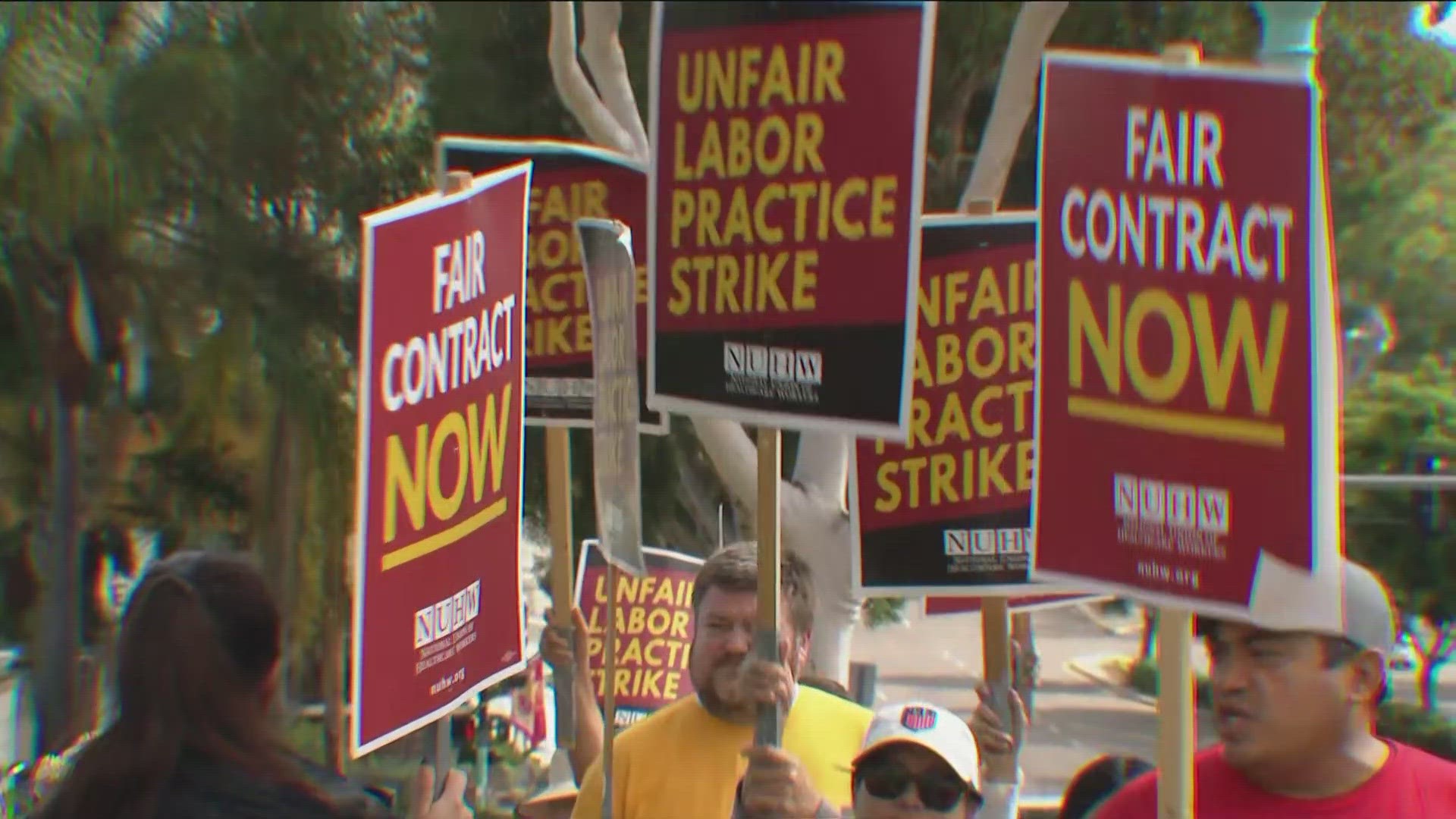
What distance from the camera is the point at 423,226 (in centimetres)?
377

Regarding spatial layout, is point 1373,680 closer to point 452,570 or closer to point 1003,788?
point 1003,788

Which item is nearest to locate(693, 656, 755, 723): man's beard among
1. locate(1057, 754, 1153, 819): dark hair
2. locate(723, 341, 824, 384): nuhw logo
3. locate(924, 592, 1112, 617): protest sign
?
locate(723, 341, 824, 384): nuhw logo

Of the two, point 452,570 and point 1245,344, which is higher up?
point 1245,344

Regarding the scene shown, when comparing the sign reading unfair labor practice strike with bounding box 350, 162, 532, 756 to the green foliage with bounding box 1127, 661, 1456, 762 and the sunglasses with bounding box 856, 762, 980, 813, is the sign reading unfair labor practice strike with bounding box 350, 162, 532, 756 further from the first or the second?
the green foliage with bounding box 1127, 661, 1456, 762

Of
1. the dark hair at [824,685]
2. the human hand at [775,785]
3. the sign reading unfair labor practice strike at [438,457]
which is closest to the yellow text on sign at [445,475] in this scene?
the sign reading unfair labor practice strike at [438,457]

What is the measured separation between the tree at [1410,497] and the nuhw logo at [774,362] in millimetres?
13355

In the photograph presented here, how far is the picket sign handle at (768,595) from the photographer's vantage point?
3518mm

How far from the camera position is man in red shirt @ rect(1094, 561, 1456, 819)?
308cm

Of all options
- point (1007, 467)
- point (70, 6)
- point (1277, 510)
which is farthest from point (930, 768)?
point (70, 6)

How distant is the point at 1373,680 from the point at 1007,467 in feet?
6.58

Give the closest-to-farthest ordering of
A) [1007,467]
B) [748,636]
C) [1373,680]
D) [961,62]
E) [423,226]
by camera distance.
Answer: [1373,680] < [423,226] < [748,636] < [1007,467] < [961,62]

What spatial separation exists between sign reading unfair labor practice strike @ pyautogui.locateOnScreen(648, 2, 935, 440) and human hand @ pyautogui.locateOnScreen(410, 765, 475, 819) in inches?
34.0

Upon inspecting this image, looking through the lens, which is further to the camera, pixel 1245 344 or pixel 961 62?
pixel 961 62

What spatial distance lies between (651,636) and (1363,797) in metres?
5.29
